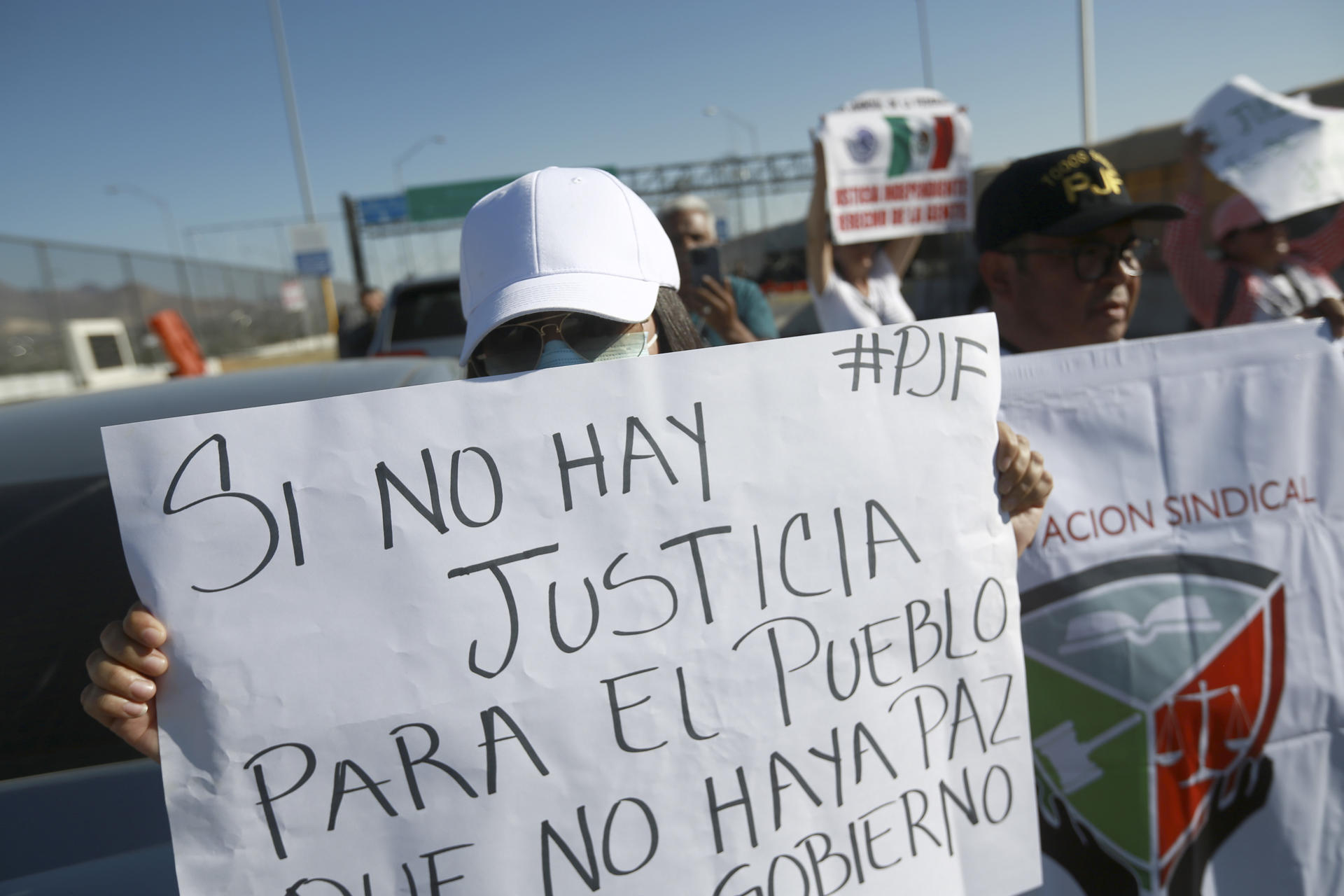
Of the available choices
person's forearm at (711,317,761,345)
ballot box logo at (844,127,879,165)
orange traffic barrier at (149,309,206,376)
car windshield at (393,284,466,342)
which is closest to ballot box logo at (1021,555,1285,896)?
person's forearm at (711,317,761,345)

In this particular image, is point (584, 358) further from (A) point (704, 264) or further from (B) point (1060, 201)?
(A) point (704, 264)

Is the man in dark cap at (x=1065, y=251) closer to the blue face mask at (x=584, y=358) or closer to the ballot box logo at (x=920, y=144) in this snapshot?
the blue face mask at (x=584, y=358)

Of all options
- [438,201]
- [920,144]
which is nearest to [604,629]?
[920,144]

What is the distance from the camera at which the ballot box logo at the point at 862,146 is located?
147 inches

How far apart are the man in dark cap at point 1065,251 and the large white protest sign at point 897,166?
149 cm

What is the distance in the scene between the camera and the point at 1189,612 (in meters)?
1.63

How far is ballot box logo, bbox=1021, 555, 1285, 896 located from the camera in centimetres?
156

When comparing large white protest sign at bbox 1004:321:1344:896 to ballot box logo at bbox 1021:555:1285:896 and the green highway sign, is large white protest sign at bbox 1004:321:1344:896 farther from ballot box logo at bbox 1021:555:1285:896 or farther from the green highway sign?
the green highway sign

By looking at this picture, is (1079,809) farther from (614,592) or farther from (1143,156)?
(1143,156)

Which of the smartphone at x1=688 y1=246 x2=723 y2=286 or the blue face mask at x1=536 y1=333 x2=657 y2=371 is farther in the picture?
the smartphone at x1=688 y1=246 x2=723 y2=286

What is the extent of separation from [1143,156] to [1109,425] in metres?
17.3

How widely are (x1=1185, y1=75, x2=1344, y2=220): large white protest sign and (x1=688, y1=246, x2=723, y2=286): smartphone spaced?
183 cm

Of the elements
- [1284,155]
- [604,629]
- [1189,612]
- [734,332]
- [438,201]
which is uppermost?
[438,201]

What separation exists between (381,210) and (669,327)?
36.1 m
